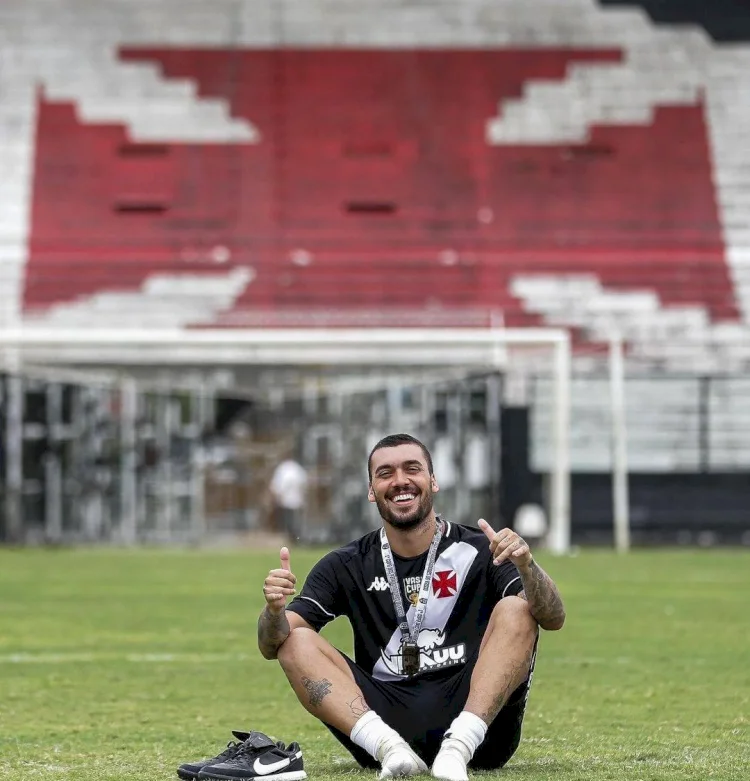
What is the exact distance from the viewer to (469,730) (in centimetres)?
576

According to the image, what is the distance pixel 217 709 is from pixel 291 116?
1014 inches

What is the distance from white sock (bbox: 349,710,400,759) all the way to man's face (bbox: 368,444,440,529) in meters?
0.67

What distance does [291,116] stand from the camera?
33.3 metres

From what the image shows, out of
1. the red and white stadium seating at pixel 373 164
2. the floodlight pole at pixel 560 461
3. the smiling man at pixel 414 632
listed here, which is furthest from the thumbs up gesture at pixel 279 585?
the red and white stadium seating at pixel 373 164

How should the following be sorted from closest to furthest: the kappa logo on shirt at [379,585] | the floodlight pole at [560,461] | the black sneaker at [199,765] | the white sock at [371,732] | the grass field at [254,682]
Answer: the black sneaker at [199,765] → the white sock at [371,732] → the kappa logo on shirt at [379,585] → the grass field at [254,682] → the floodlight pole at [560,461]

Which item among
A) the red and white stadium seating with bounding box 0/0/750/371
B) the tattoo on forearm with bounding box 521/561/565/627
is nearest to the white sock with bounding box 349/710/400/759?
the tattoo on forearm with bounding box 521/561/565/627

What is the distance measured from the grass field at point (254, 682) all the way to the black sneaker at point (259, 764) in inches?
6.8

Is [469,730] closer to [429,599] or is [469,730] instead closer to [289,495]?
[429,599]

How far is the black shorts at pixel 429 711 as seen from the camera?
5.98 m

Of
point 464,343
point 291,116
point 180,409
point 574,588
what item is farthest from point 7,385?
point 574,588

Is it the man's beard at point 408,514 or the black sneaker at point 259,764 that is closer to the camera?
the black sneaker at point 259,764

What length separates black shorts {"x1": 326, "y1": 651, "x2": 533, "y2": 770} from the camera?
5980 millimetres

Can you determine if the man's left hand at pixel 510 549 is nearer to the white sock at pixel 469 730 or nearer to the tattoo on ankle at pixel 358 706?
the white sock at pixel 469 730

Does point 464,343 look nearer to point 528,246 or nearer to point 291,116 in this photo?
point 528,246
